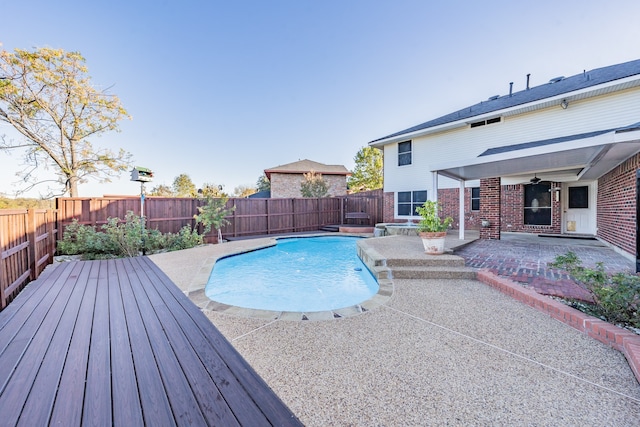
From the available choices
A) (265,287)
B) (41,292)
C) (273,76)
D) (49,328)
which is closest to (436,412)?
(49,328)

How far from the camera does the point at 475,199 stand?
10719 mm

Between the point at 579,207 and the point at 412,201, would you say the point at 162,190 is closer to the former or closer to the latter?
the point at 412,201

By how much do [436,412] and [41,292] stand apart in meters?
5.78

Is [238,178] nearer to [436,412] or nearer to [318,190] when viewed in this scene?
[318,190]

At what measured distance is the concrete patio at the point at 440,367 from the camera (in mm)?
1692

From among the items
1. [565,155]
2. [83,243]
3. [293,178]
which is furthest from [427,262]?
[293,178]

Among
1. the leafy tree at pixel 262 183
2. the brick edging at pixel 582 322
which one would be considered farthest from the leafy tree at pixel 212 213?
the leafy tree at pixel 262 183

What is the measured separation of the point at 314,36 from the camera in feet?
35.8

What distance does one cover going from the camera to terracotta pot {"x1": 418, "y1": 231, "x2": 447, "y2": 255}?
564 centimetres

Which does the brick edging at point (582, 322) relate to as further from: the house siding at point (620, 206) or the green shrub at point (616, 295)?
the house siding at point (620, 206)

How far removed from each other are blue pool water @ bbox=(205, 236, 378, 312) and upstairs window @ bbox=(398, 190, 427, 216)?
4525 millimetres

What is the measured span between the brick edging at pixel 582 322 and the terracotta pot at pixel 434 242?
5.18ft

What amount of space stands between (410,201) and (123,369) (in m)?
12.4

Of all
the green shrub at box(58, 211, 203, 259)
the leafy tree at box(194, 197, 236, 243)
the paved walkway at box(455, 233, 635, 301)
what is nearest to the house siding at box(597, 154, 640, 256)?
the paved walkway at box(455, 233, 635, 301)
